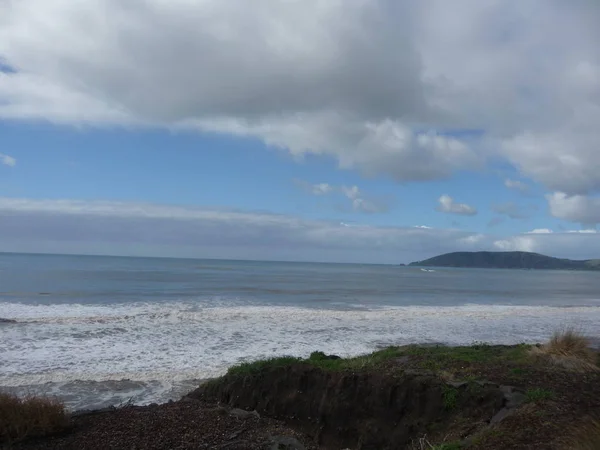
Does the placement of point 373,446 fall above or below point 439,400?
below

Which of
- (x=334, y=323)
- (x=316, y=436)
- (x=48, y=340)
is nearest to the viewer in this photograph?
(x=316, y=436)

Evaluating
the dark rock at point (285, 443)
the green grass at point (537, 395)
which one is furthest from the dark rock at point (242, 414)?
the green grass at point (537, 395)

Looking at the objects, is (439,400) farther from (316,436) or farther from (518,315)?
(518,315)

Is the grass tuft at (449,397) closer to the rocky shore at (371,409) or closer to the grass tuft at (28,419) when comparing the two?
the rocky shore at (371,409)

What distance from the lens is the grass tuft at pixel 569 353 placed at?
34.3 ft

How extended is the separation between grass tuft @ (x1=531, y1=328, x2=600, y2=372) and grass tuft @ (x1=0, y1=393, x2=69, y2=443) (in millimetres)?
9735

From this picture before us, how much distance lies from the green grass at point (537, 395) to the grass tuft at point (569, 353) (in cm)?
230

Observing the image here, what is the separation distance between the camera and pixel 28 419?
8078mm

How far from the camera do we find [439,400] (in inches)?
348

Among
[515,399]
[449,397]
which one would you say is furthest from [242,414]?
[515,399]

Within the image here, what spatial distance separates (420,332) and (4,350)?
649 inches

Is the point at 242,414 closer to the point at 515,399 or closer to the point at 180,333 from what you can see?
the point at 515,399

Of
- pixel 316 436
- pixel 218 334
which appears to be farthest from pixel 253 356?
pixel 316 436

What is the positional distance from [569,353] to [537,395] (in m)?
3.56
